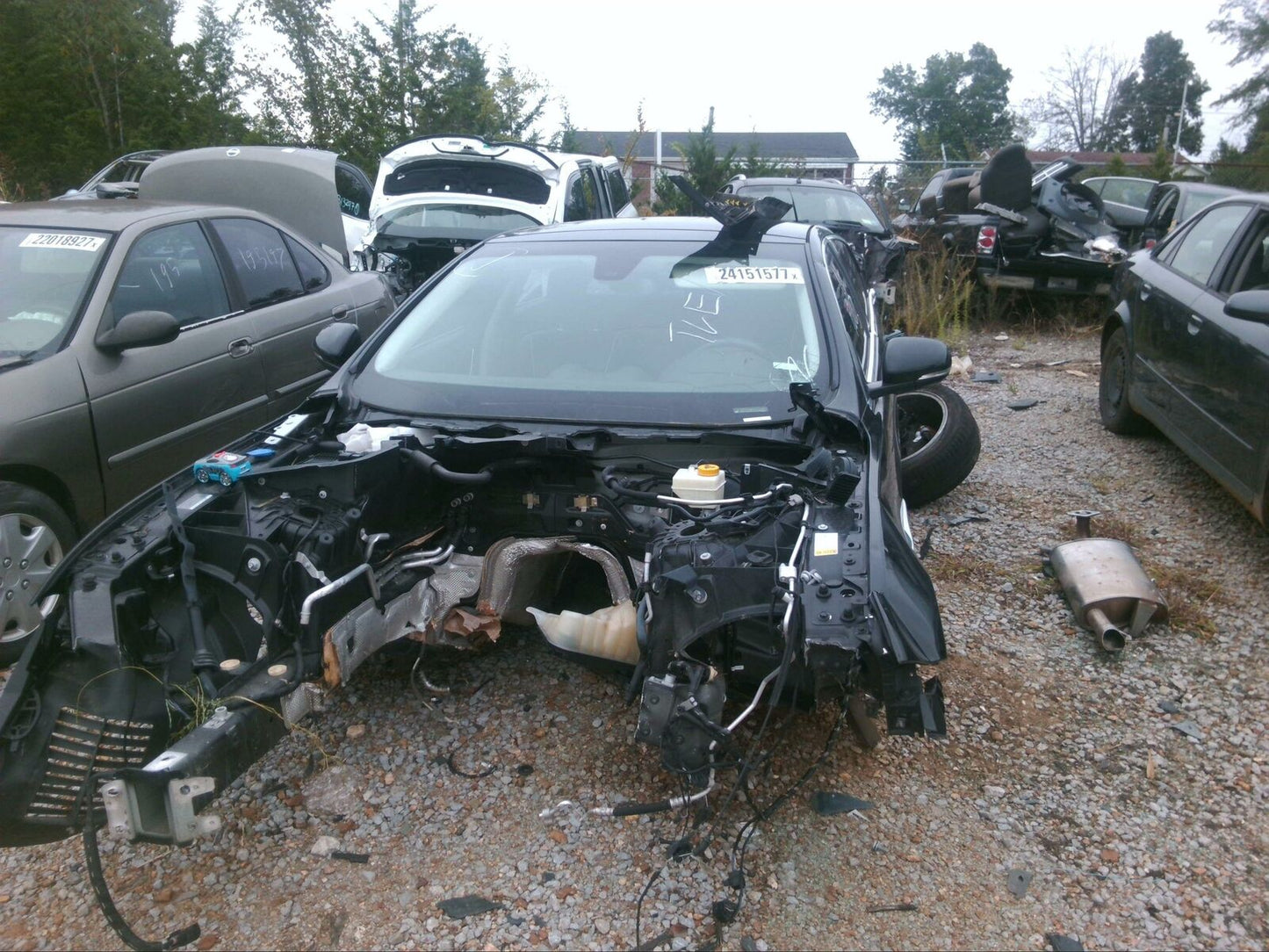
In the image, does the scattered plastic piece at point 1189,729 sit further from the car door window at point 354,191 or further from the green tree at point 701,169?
the green tree at point 701,169

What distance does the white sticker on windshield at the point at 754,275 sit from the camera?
3.66 m

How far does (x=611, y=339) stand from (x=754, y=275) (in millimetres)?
621

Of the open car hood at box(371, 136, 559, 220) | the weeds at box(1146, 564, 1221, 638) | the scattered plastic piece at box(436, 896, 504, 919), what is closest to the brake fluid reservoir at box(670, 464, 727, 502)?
the scattered plastic piece at box(436, 896, 504, 919)

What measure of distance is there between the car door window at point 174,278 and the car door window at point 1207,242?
5.21 m

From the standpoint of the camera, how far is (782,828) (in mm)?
2701

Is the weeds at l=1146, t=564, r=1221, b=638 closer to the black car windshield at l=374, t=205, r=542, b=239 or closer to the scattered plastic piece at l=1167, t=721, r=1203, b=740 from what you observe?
the scattered plastic piece at l=1167, t=721, r=1203, b=740

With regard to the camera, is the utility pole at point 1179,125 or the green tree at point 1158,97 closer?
the utility pole at point 1179,125

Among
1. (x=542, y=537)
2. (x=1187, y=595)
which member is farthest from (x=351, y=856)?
(x=1187, y=595)

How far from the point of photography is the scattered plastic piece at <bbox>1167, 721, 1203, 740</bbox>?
324 cm

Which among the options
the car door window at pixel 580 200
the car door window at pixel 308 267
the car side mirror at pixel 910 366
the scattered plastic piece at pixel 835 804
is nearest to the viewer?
the scattered plastic piece at pixel 835 804

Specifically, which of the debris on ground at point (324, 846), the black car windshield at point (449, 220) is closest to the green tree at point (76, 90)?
the black car windshield at point (449, 220)

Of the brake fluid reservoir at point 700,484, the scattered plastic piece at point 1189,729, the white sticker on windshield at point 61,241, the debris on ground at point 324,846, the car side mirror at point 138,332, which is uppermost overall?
the white sticker on windshield at point 61,241

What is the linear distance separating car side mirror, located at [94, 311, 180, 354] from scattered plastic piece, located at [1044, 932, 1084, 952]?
3917 mm

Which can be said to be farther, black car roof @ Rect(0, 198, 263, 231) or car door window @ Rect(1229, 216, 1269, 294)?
car door window @ Rect(1229, 216, 1269, 294)
